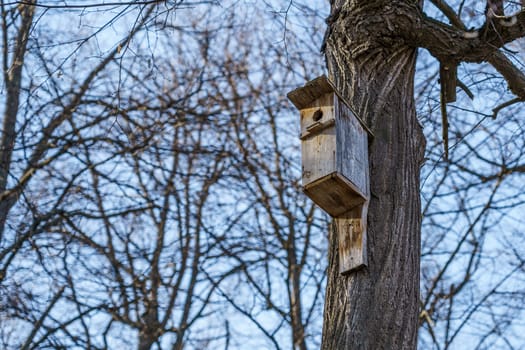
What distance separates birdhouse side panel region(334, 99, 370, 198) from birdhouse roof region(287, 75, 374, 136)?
0.02 meters

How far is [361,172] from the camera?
317 cm

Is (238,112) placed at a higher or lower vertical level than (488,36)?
higher

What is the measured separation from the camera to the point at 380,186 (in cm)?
315

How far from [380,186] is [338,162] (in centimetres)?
17

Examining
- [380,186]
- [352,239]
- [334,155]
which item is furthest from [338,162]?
[352,239]

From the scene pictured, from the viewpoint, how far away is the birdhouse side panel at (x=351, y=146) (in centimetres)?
314

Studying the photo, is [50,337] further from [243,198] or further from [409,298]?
[409,298]

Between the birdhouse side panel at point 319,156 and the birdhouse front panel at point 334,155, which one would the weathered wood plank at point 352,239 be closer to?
the birdhouse front panel at point 334,155

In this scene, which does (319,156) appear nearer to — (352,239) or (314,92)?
(314,92)

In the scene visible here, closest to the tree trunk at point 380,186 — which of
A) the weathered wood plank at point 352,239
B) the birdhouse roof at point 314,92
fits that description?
the weathered wood plank at point 352,239

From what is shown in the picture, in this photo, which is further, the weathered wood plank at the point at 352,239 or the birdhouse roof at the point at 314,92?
the birdhouse roof at the point at 314,92

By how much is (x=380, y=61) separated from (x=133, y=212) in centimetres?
435

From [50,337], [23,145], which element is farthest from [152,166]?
[50,337]

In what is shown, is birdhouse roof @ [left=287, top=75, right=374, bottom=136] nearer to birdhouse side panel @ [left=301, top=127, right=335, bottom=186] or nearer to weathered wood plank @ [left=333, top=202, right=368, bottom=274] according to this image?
birdhouse side panel @ [left=301, top=127, right=335, bottom=186]
